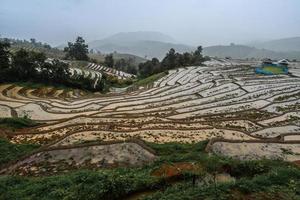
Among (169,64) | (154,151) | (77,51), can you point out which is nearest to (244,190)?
(154,151)

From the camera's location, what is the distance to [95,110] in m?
33.8

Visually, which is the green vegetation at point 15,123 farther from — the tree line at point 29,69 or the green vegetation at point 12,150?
the tree line at point 29,69

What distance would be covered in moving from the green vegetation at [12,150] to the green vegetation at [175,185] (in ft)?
11.2

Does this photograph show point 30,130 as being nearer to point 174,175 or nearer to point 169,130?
point 169,130

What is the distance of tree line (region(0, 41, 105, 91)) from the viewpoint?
51969 millimetres

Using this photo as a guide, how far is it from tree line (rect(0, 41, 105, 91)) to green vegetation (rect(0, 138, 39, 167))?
3614 centimetres

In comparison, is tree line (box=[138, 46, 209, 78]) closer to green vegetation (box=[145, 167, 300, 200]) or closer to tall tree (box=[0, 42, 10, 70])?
tall tree (box=[0, 42, 10, 70])

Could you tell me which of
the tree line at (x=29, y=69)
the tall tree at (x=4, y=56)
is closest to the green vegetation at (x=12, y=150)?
the tree line at (x=29, y=69)

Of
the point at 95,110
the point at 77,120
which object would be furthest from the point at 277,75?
the point at 77,120

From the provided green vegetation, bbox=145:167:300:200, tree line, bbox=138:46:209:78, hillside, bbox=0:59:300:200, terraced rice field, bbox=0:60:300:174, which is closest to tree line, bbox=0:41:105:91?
terraced rice field, bbox=0:60:300:174

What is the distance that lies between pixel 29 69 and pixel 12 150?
38.0 meters

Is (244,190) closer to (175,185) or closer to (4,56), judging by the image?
(175,185)

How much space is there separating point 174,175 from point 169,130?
1032 cm

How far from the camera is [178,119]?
1099 inches
